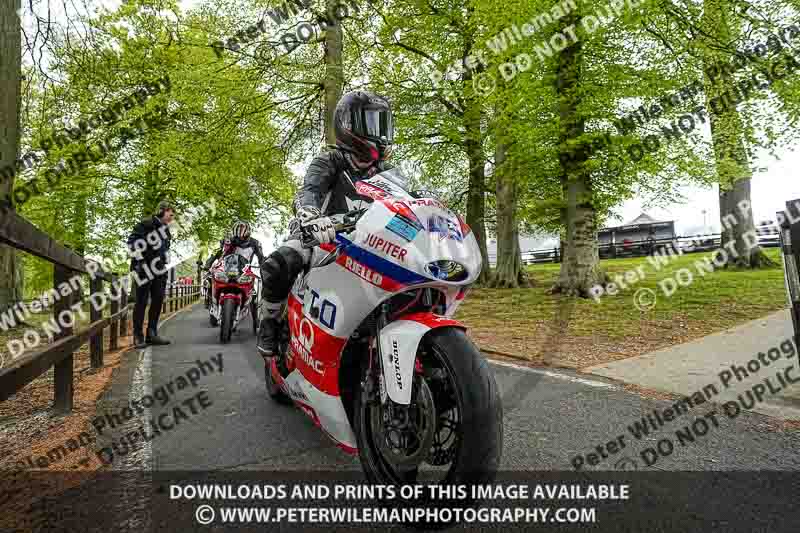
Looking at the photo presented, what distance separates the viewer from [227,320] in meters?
8.41

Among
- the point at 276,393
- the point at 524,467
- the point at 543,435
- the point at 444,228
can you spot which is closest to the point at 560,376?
the point at 543,435

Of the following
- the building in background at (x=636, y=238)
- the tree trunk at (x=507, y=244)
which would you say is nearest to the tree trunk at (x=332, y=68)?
the tree trunk at (x=507, y=244)

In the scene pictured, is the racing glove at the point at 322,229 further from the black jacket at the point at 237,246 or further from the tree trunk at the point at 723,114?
the tree trunk at the point at 723,114


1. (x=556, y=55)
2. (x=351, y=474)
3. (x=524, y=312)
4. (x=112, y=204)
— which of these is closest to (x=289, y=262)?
(x=351, y=474)

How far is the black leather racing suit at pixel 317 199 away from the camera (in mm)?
3191

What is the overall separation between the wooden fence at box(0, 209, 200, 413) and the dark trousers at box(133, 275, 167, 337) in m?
0.32

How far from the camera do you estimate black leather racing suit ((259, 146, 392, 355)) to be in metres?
3.19

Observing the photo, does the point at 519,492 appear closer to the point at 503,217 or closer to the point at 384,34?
the point at 384,34

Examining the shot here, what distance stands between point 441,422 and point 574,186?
35.3ft

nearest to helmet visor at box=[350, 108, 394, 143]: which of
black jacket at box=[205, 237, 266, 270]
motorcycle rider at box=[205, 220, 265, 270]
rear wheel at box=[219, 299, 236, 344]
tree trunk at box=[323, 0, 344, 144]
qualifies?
rear wheel at box=[219, 299, 236, 344]

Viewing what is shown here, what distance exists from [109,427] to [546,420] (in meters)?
3.21

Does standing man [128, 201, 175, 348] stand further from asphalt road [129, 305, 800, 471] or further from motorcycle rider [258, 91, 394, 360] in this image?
motorcycle rider [258, 91, 394, 360]

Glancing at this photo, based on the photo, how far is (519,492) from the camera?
2410 millimetres

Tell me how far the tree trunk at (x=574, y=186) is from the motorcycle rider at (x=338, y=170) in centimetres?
770
